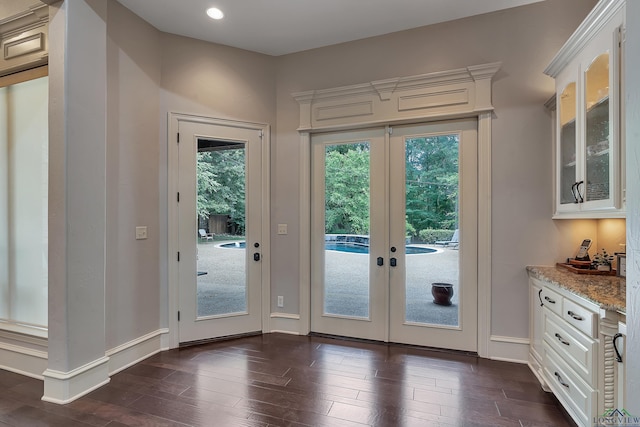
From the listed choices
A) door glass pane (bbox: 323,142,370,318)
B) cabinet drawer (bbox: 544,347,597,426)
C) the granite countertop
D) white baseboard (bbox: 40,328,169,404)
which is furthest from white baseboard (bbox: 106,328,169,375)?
the granite countertop

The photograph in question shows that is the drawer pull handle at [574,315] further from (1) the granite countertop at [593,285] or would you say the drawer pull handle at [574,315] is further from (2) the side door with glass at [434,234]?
(2) the side door with glass at [434,234]

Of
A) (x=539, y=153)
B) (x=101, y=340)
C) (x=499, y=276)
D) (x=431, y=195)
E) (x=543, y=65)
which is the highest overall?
(x=543, y=65)

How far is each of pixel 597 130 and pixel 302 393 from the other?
272cm

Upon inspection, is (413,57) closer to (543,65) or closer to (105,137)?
(543,65)

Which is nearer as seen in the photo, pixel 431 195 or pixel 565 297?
pixel 565 297

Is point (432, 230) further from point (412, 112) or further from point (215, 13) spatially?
point (215, 13)

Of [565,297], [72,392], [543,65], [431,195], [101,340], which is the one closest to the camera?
[565,297]

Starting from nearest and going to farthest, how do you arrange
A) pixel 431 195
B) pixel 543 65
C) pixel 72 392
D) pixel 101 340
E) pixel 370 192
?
pixel 72 392 → pixel 101 340 → pixel 543 65 → pixel 431 195 → pixel 370 192

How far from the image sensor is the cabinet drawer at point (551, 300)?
7.29 ft

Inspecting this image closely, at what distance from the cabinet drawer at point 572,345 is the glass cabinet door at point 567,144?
2.97ft

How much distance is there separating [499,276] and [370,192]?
4.88 ft

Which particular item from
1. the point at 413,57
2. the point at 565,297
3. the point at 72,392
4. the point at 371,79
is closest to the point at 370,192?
the point at 371,79

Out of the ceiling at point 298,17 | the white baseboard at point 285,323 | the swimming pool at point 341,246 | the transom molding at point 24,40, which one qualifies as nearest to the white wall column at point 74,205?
the transom molding at point 24,40

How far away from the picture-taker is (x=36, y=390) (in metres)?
2.46
